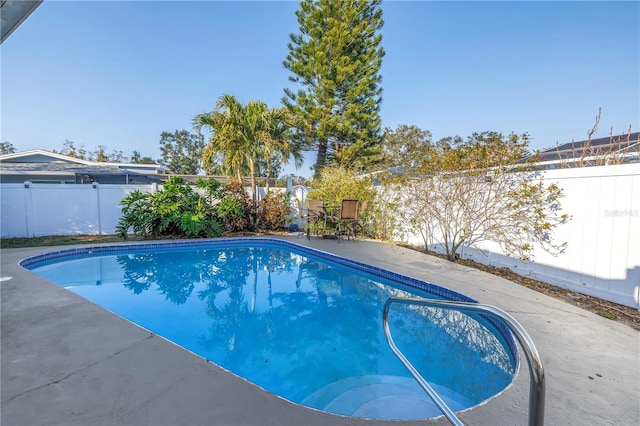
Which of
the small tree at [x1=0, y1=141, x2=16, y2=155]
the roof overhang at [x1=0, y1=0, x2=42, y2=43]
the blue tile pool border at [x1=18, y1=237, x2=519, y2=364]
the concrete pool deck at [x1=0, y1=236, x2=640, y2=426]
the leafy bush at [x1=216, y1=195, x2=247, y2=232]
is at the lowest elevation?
the blue tile pool border at [x1=18, y1=237, x2=519, y2=364]

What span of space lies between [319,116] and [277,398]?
527 inches

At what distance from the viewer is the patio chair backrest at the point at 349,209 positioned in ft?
24.2

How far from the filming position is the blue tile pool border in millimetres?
3192

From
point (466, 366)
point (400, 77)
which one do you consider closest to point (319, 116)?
point (400, 77)

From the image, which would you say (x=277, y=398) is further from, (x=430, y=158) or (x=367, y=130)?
(x=367, y=130)

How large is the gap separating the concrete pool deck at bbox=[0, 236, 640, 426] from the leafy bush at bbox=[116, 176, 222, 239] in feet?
15.4

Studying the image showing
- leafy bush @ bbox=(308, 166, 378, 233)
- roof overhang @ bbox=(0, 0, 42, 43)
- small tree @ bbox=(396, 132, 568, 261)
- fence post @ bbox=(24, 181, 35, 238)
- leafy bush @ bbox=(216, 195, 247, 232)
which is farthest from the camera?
leafy bush @ bbox=(216, 195, 247, 232)

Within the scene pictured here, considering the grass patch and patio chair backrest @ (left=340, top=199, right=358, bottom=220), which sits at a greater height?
patio chair backrest @ (left=340, top=199, right=358, bottom=220)

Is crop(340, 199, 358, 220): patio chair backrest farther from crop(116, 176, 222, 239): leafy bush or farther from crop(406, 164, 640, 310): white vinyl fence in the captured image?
crop(406, 164, 640, 310): white vinyl fence

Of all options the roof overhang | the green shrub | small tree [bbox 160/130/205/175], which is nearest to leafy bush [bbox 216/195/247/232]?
the green shrub

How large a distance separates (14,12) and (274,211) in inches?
284

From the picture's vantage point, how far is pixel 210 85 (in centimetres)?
1181

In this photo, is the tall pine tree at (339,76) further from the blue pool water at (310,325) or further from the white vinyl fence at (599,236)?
the white vinyl fence at (599,236)

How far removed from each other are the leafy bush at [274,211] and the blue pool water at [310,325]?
118 inches
